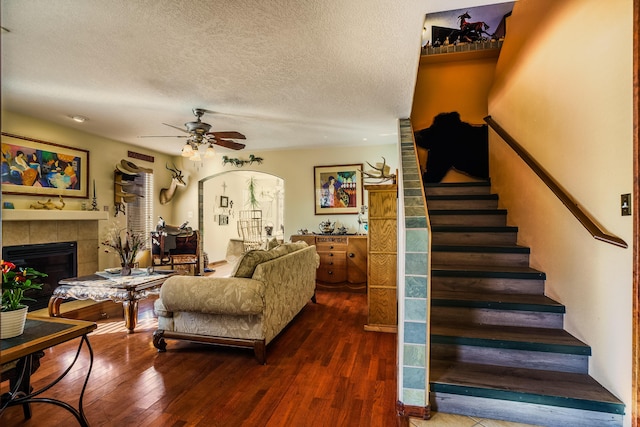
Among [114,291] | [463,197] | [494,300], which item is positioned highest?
[463,197]

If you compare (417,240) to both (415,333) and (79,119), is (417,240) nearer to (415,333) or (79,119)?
(415,333)

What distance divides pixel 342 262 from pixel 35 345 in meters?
3.87

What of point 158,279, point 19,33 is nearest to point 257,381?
point 158,279

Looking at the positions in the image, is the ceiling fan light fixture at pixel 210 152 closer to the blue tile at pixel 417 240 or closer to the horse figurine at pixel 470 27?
the blue tile at pixel 417 240

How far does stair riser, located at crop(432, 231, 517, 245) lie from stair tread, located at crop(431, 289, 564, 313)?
0.64 meters

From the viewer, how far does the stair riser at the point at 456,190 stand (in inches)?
151

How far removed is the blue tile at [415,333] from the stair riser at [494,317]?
2.11 feet

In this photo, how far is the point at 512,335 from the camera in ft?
7.39

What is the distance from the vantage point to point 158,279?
3664mm

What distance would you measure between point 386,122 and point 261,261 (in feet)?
8.52

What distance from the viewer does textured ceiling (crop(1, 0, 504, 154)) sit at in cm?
198

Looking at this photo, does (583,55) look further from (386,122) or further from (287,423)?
(287,423)

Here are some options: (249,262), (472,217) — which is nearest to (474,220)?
(472,217)

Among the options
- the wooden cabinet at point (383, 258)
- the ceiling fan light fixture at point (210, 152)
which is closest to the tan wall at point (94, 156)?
the ceiling fan light fixture at point (210, 152)
